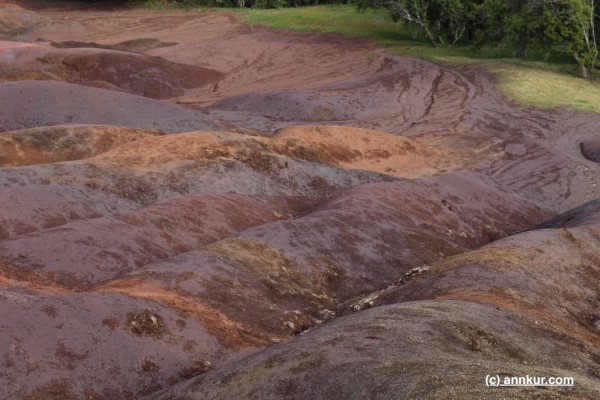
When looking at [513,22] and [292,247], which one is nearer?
[292,247]

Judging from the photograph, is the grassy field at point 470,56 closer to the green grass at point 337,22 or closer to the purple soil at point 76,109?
the green grass at point 337,22

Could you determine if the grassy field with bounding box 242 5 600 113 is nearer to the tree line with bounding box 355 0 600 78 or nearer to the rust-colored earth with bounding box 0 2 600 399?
the tree line with bounding box 355 0 600 78

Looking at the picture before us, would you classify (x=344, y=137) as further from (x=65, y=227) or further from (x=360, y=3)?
(x=360, y=3)

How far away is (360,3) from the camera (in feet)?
109

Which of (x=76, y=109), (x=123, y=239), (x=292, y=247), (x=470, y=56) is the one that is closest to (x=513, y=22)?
(x=470, y=56)

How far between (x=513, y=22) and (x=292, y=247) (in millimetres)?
21430

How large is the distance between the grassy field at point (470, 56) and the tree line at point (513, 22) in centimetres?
78

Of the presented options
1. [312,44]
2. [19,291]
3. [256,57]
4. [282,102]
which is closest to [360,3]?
[312,44]

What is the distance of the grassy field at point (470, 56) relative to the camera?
2486cm

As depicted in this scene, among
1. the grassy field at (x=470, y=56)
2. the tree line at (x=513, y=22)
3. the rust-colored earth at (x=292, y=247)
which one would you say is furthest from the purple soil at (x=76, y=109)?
the tree line at (x=513, y=22)

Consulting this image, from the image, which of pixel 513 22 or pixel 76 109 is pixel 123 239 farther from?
pixel 513 22

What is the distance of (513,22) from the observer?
28125 mm

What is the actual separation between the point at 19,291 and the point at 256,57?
84.7 ft

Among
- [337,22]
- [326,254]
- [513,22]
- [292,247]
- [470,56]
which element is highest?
[513,22]
